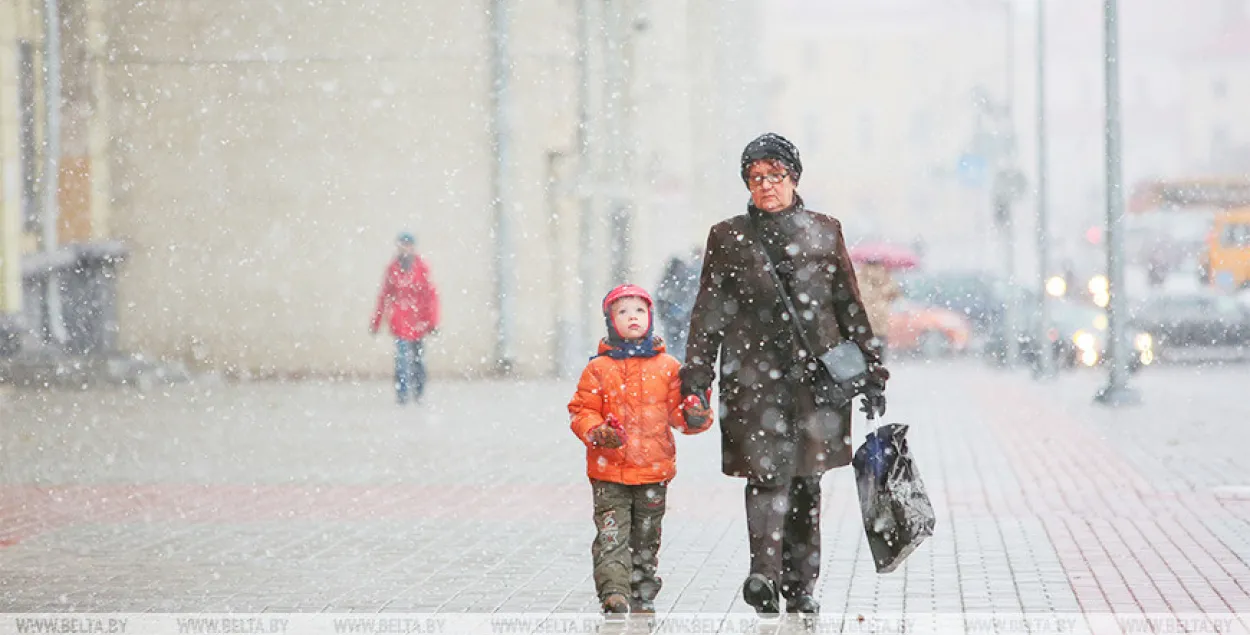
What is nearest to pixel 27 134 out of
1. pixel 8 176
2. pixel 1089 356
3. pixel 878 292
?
pixel 8 176

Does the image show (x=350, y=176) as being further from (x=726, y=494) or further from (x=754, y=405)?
(x=754, y=405)

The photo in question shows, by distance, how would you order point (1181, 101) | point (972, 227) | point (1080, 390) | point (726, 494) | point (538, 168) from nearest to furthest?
1. point (726, 494)
2. point (1080, 390)
3. point (538, 168)
4. point (972, 227)
5. point (1181, 101)

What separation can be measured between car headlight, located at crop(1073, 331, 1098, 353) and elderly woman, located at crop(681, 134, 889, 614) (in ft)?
77.6

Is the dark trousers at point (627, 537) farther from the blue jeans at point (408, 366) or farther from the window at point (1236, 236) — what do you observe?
the window at point (1236, 236)

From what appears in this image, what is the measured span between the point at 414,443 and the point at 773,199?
350 inches

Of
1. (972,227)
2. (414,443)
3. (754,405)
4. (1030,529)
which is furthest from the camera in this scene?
(972,227)

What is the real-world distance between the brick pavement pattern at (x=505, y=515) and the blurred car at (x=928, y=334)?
15.4 metres

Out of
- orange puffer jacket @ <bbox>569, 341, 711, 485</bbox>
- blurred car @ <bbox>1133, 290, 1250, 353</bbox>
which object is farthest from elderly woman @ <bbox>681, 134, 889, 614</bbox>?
blurred car @ <bbox>1133, 290, 1250, 353</bbox>

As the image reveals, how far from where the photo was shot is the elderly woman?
6.96 meters

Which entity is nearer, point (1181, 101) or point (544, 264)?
point (544, 264)

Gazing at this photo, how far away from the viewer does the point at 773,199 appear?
7.00 metres

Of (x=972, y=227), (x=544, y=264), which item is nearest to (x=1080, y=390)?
(x=544, y=264)

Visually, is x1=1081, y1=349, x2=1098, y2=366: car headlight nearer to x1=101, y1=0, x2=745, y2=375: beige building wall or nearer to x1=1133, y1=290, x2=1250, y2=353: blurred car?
x1=1133, y1=290, x2=1250, y2=353: blurred car

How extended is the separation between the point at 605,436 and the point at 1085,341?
24.2 metres
